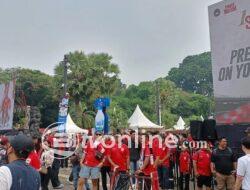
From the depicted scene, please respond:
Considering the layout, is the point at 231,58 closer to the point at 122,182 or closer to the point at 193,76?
the point at 122,182

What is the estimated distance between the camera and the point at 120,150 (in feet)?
38.6

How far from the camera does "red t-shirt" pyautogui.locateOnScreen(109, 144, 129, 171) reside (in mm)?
11664

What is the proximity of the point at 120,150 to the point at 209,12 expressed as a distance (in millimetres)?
4150

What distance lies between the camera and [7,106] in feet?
56.7

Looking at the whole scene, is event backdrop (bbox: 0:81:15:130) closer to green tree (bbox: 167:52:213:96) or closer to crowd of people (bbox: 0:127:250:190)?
crowd of people (bbox: 0:127:250:190)

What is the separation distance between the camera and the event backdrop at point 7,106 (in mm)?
16734

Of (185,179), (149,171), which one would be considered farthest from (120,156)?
(185,179)

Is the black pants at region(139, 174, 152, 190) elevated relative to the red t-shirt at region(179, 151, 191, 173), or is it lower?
lower

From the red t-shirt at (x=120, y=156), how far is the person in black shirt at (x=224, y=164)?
7.64 ft

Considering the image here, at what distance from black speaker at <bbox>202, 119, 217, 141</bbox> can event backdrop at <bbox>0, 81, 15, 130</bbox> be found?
7.69 meters

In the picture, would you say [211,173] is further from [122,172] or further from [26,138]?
[26,138]

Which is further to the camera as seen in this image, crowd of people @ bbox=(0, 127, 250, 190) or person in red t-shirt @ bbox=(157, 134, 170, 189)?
person in red t-shirt @ bbox=(157, 134, 170, 189)

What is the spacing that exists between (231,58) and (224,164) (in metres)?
2.49

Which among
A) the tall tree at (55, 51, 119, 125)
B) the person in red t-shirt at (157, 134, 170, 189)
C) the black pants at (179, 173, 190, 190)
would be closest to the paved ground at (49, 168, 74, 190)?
the person in red t-shirt at (157, 134, 170, 189)
